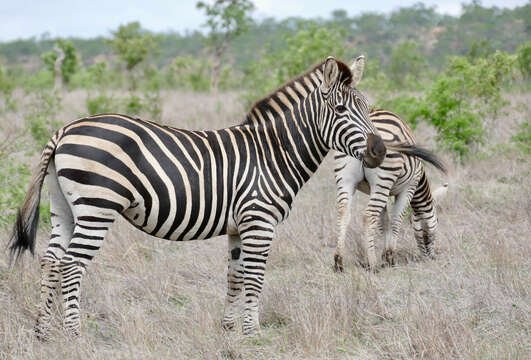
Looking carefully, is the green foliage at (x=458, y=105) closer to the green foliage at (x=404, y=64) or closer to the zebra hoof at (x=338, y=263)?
the zebra hoof at (x=338, y=263)

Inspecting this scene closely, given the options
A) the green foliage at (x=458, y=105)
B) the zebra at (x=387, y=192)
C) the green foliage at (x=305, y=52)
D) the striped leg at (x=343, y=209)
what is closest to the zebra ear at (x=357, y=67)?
the zebra at (x=387, y=192)

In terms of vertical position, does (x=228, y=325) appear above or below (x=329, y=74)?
below

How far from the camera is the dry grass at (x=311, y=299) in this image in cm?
403

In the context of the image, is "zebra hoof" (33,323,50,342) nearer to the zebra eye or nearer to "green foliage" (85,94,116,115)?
the zebra eye

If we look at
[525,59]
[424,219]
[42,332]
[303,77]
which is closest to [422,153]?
[303,77]

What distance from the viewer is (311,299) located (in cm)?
468

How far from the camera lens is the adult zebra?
13.0 feet

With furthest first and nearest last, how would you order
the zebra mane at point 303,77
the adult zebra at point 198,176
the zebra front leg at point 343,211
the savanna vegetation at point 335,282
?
the zebra front leg at point 343,211, the zebra mane at point 303,77, the savanna vegetation at point 335,282, the adult zebra at point 198,176

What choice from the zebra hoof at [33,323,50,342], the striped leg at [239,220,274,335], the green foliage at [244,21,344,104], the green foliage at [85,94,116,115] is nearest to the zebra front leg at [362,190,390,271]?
the striped leg at [239,220,274,335]

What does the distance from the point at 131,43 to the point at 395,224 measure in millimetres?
18997

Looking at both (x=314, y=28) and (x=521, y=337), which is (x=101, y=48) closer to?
(x=314, y=28)

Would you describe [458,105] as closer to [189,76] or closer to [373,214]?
[373,214]

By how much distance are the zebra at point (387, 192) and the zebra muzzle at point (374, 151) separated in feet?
6.38

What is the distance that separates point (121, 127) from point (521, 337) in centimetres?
342
